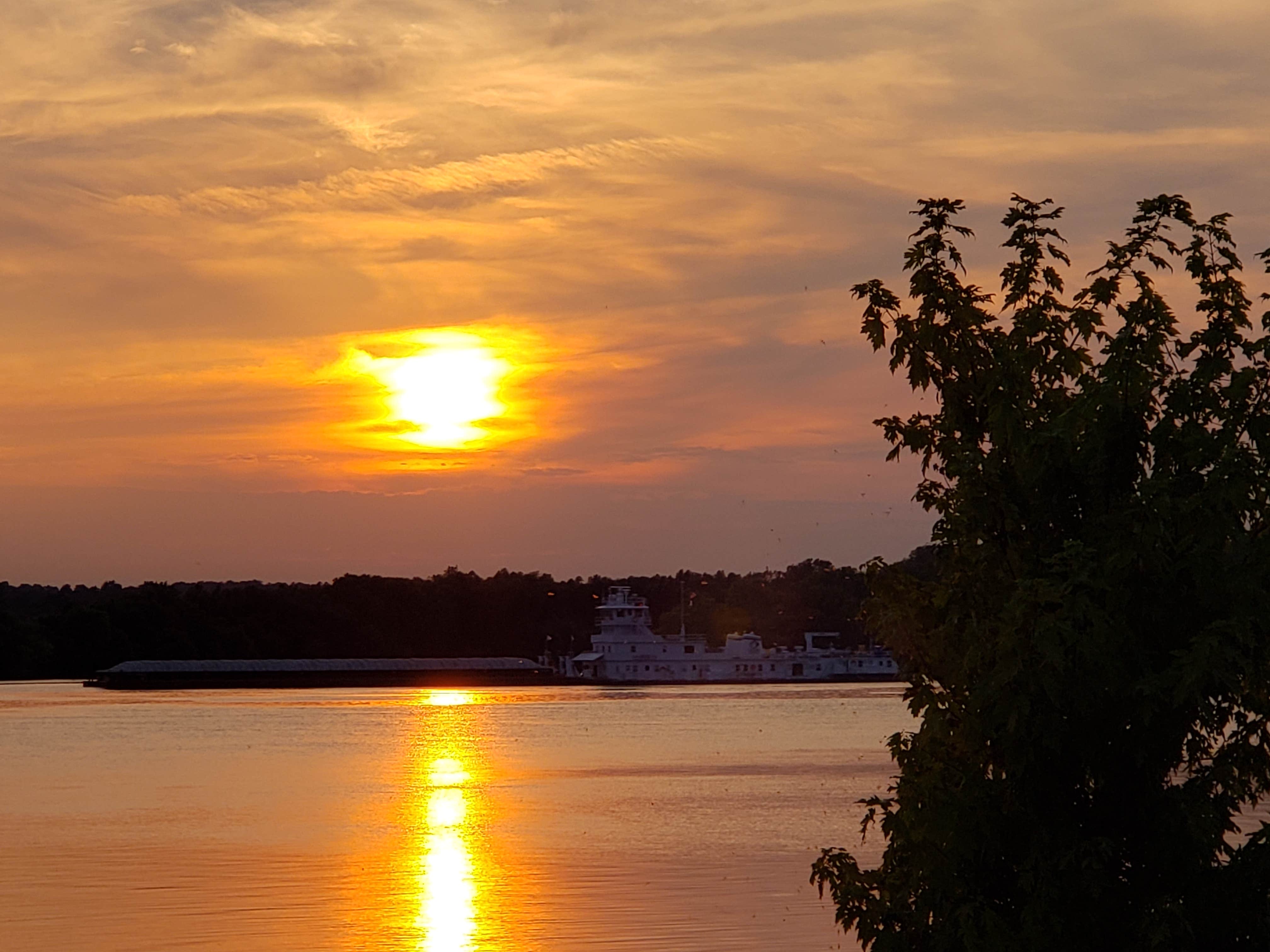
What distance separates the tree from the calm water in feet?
54.4

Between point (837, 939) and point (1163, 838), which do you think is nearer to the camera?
point (1163, 838)

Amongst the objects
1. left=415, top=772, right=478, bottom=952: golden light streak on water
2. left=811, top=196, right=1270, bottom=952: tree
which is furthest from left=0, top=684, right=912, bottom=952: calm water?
left=811, top=196, right=1270, bottom=952: tree

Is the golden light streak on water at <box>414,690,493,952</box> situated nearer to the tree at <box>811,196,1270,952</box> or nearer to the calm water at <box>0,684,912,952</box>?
the calm water at <box>0,684,912,952</box>

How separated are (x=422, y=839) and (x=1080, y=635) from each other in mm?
39452

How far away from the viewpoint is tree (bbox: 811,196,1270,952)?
1241cm

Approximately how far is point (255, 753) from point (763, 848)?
51222 millimetres

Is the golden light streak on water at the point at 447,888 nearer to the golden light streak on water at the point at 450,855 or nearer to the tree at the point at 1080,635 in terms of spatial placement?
the golden light streak on water at the point at 450,855

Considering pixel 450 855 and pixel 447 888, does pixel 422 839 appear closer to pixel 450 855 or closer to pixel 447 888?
pixel 450 855

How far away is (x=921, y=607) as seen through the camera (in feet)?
46.4

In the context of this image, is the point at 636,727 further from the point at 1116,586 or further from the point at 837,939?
the point at 1116,586

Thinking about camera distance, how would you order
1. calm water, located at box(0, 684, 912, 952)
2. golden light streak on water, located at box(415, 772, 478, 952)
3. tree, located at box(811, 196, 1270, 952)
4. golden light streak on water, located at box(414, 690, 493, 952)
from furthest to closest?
calm water, located at box(0, 684, 912, 952) → golden light streak on water, located at box(414, 690, 493, 952) → golden light streak on water, located at box(415, 772, 478, 952) → tree, located at box(811, 196, 1270, 952)

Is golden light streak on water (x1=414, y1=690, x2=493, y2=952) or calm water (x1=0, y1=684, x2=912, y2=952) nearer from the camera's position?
golden light streak on water (x1=414, y1=690, x2=493, y2=952)

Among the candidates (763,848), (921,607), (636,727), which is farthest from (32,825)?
(636,727)

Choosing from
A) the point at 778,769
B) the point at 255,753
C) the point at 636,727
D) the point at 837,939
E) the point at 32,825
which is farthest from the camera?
the point at 636,727
